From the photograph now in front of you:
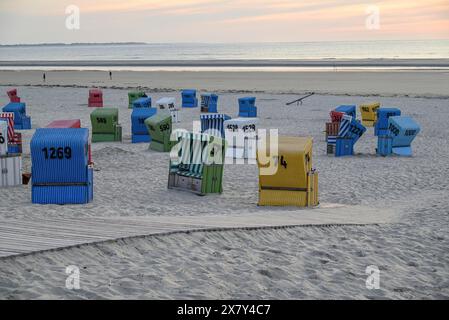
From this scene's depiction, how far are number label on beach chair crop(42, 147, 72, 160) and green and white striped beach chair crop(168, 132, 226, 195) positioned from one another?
2.76 meters

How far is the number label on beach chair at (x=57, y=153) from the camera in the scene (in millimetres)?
13656

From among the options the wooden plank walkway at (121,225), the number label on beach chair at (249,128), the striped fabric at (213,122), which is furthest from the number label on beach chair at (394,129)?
the wooden plank walkway at (121,225)

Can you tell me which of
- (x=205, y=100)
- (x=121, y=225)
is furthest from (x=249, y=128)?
(x=205, y=100)

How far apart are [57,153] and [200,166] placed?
3.25m

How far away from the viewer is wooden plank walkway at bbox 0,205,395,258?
920cm

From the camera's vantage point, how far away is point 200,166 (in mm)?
15344

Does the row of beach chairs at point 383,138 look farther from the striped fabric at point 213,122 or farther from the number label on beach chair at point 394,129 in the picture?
the striped fabric at point 213,122

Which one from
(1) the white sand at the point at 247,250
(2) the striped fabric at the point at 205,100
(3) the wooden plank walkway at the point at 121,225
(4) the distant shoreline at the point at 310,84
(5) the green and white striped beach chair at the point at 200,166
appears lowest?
(1) the white sand at the point at 247,250

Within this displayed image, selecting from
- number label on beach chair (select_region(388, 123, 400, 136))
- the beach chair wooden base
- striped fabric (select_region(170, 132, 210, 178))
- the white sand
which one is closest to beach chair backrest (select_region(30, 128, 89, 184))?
the white sand

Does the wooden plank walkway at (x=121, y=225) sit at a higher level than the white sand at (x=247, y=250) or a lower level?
higher

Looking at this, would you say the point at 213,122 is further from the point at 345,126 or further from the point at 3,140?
the point at 3,140

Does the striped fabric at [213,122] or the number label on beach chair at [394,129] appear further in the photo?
the striped fabric at [213,122]

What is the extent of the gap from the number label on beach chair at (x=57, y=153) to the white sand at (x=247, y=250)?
1.06 m
